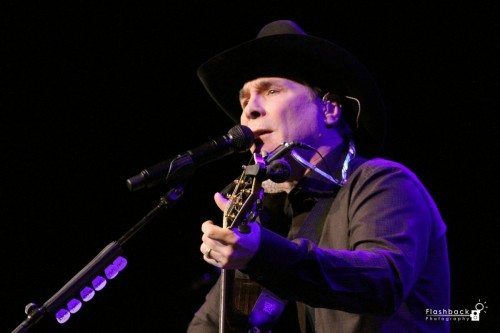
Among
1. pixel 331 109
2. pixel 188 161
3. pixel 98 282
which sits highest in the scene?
pixel 331 109

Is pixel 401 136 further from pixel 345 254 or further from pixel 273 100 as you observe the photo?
pixel 345 254

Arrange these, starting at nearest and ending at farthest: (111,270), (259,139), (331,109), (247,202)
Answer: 1. (247,202)
2. (111,270)
3. (259,139)
4. (331,109)

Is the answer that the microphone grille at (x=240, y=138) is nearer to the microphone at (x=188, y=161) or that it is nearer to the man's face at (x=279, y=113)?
the microphone at (x=188, y=161)

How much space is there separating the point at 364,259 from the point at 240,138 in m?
0.83

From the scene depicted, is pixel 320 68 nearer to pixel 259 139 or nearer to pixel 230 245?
pixel 259 139

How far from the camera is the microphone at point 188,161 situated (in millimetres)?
2092

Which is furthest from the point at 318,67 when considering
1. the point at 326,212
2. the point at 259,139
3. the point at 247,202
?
the point at 247,202

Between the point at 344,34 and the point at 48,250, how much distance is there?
286 cm

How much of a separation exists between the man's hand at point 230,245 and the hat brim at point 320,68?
5.95 ft

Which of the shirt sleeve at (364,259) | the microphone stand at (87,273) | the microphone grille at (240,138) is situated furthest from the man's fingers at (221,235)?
the microphone grille at (240,138)

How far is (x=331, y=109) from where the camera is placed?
130 inches

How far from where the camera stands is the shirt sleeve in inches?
67.5

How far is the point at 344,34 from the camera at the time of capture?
14.5 ft

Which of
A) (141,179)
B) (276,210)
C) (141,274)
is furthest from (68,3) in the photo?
(141,179)
